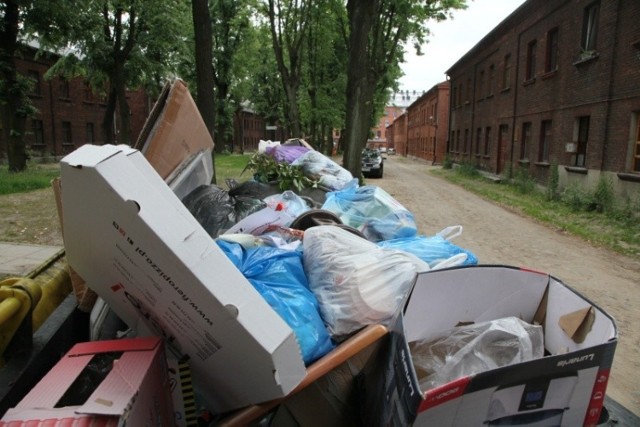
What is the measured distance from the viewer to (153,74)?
24781 mm

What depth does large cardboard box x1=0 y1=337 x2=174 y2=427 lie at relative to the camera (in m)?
1.31

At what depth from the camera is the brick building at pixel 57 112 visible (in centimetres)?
2942

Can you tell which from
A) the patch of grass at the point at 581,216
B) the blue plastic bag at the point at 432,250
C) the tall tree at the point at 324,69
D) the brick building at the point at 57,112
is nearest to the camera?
the blue plastic bag at the point at 432,250

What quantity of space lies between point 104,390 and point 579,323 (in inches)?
66.1

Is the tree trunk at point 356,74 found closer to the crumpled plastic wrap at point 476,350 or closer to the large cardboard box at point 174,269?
the crumpled plastic wrap at point 476,350

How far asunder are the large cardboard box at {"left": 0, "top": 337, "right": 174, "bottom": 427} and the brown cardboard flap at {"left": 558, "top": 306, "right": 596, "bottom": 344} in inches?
60.3

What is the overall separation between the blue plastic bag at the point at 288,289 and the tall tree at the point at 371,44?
29.9 ft

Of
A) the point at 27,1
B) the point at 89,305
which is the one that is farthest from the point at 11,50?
the point at 89,305

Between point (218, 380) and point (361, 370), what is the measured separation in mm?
594

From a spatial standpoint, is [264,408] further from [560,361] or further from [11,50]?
[11,50]

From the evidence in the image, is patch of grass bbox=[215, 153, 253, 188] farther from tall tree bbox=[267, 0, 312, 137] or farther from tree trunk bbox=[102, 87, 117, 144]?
tree trunk bbox=[102, 87, 117, 144]

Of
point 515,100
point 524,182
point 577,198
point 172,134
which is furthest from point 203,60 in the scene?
point 515,100

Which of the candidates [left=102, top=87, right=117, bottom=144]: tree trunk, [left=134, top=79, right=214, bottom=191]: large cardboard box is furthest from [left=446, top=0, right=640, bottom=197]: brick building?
[left=102, top=87, right=117, bottom=144]: tree trunk

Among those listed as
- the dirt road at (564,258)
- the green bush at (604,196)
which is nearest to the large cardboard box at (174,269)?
the dirt road at (564,258)
